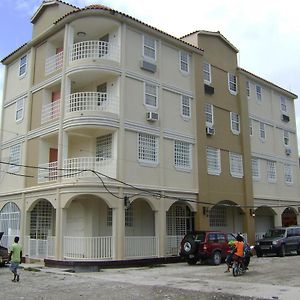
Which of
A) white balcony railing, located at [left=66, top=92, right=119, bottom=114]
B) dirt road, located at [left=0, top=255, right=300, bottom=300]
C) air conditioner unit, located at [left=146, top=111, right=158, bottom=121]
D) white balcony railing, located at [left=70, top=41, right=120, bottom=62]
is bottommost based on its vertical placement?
dirt road, located at [left=0, top=255, right=300, bottom=300]

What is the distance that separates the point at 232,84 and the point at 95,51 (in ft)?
36.1

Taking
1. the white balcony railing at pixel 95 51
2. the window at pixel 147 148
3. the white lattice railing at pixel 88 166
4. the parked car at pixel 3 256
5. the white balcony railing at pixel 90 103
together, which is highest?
the white balcony railing at pixel 95 51

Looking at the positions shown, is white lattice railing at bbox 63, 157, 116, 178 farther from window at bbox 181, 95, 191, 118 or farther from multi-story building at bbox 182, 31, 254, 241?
multi-story building at bbox 182, 31, 254, 241

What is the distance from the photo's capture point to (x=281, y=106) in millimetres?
35031

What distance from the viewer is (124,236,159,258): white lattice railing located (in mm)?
21016

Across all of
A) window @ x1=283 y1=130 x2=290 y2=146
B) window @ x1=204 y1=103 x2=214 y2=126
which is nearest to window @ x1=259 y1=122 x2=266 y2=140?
window @ x1=283 y1=130 x2=290 y2=146

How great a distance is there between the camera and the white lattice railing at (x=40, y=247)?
840 inches

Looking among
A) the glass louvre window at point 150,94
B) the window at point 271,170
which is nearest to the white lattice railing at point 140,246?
the glass louvre window at point 150,94

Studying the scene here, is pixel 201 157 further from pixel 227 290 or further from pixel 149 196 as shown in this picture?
pixel 227 290

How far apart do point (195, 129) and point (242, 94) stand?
246 inches

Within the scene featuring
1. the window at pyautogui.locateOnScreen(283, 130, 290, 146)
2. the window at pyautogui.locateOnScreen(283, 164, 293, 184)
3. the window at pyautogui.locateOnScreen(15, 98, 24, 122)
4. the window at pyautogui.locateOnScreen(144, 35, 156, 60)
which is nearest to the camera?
the window at pyautogui.locateOnScreen(144, 35, 156, 60)

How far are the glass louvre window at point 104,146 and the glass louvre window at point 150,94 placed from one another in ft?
9.26

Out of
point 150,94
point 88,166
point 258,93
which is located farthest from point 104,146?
point 258,93

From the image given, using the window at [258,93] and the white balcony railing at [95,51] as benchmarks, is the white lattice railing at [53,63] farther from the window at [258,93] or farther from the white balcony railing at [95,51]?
the window at [258,93]
